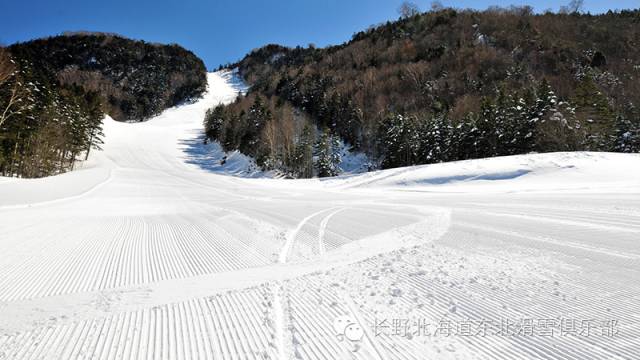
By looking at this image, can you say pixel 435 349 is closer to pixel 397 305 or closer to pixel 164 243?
pixel 397 305

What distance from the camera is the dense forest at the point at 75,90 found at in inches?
1047

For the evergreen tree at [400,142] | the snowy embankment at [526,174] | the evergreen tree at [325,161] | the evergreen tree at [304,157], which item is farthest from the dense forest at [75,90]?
the evergreen tree at [400,142]

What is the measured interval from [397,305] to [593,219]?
237 inches

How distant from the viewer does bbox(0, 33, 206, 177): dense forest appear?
2659cm

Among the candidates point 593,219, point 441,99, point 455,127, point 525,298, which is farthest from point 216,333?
point 441,99

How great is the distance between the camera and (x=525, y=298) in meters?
3.18

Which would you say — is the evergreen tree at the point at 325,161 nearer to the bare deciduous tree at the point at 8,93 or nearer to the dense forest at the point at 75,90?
the dense forest at the point at 75,90

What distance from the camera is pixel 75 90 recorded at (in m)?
57.1

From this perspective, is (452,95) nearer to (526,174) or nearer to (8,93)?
(526,174)

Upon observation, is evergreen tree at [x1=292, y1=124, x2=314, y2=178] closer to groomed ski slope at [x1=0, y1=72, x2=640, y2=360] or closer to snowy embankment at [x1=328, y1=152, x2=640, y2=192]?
snowy embankment at [x1=328, y1=152, x2=640, y2=192]

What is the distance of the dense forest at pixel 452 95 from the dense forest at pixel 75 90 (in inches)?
924

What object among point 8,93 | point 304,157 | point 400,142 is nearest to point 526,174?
point 400,142

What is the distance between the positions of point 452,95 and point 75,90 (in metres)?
71.6

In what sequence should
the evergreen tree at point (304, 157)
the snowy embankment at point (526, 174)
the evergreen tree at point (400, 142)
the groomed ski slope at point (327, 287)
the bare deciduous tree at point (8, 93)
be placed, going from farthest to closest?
the evergreen tree at point (304, 157) → the evergreen tree at point (400, 142) → the bare deciduous tree at point (8, 93) → the snowy embankment at point (526, 174) → the groomed ski slope at point (327, 287)
